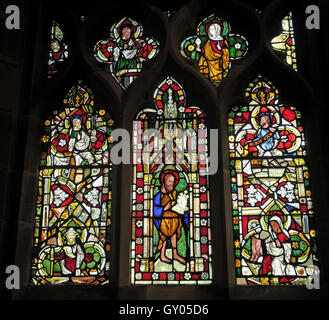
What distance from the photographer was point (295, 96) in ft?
16.3

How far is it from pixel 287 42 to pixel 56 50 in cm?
226

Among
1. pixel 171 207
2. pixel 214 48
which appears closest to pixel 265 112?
pixel 214 48

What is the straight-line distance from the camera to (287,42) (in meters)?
5.18

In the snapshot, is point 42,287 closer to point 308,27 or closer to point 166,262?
point 166,262

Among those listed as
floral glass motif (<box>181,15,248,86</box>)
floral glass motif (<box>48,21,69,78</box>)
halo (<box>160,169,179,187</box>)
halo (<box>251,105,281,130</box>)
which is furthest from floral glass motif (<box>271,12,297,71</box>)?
floral glass motif (<box>48,21,69,78</box>)

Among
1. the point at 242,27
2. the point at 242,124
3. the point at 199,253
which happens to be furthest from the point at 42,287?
the point at 242,27

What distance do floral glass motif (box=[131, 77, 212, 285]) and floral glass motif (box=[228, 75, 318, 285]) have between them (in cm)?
29

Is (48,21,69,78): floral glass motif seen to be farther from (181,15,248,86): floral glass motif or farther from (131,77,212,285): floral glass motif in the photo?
(181,15,248,86): floral glass motif

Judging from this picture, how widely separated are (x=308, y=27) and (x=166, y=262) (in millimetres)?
2565

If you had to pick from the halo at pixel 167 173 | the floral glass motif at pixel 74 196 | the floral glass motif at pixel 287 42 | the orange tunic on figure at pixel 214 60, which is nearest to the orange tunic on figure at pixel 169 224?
the halo at pixel 167 173

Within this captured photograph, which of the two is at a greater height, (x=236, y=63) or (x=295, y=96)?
(x=236, y=63)

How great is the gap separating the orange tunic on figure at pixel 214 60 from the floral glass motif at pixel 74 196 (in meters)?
1.04
